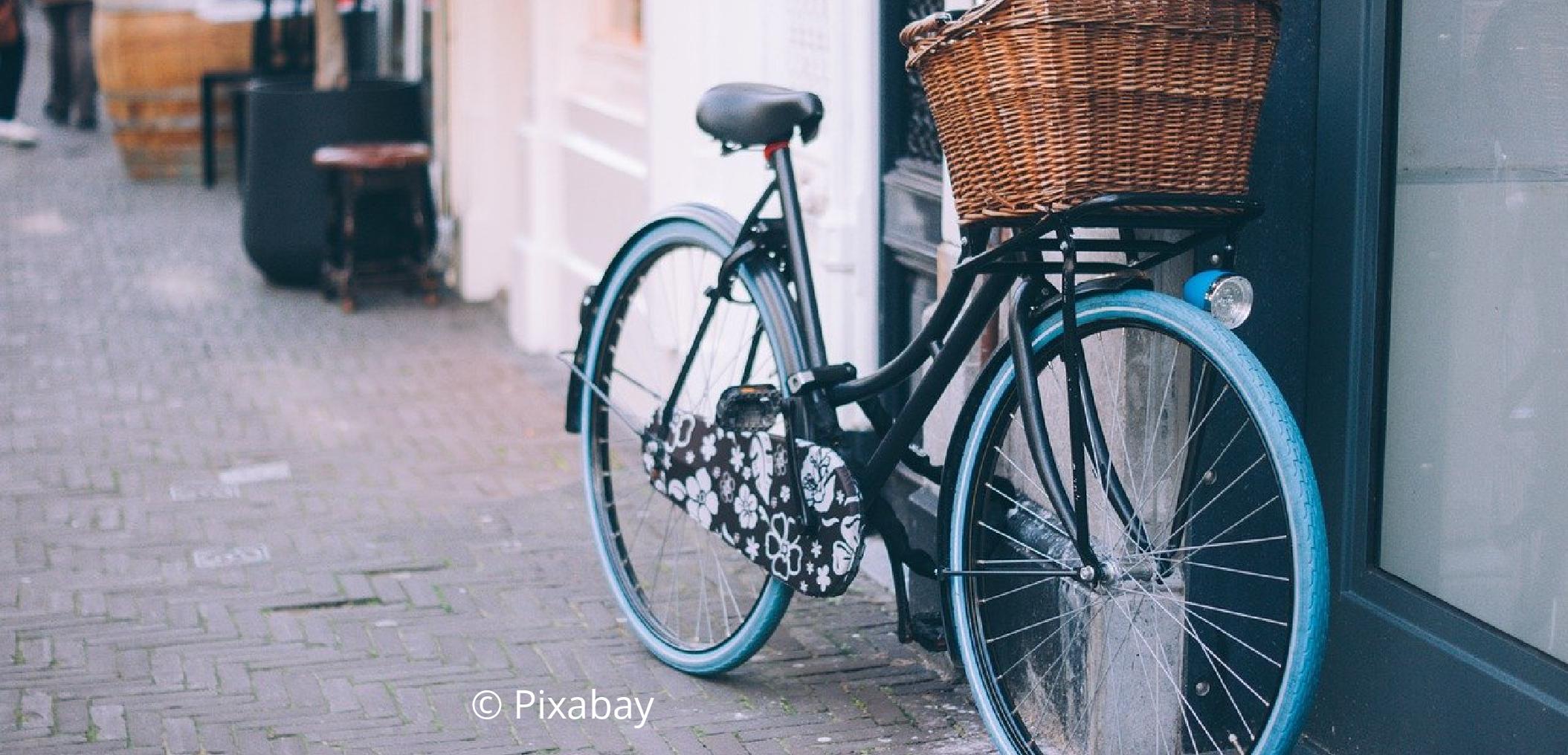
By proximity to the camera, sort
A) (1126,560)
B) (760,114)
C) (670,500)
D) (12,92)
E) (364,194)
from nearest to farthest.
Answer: (1126,560) < (760,114) < (670,500) < (364,194) < (12,92)

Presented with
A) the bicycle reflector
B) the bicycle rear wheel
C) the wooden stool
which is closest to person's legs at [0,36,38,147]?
the wooden stool

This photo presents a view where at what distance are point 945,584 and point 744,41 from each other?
8.83ft

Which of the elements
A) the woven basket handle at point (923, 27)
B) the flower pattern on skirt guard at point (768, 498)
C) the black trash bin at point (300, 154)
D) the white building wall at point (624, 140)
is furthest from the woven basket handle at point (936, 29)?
the black trash bin at point (300, 154)

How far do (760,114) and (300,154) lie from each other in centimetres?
556

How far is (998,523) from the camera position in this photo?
371cm

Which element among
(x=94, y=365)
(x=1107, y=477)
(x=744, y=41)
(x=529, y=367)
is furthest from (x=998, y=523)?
(x=94, y=365)

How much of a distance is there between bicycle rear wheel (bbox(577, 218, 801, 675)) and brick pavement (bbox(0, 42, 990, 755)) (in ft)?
0.38

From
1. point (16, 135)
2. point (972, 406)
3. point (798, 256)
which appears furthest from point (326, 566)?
point (16, 135)

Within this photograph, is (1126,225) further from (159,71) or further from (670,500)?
(159,71)

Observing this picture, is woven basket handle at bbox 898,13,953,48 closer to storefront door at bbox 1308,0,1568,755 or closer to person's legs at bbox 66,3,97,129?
storefront door at bbox 1308,0,1568,755

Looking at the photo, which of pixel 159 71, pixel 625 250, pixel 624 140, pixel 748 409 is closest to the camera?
pixel 748 409

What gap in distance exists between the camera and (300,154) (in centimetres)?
895

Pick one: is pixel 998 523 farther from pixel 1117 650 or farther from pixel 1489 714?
→ pixel 1489 714

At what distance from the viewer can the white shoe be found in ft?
46.4
